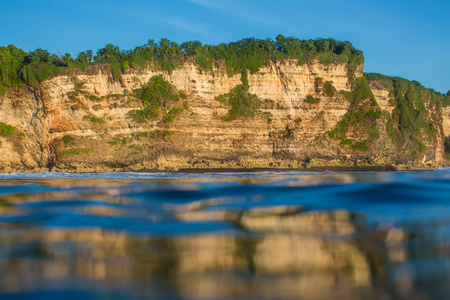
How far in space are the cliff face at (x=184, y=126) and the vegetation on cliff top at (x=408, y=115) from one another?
310 inches

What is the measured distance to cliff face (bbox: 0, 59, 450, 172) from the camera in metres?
28.0

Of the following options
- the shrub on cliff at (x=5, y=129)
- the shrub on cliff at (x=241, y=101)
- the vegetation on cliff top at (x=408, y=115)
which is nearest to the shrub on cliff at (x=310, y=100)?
the shrub on cliff at (x=241, y=101)

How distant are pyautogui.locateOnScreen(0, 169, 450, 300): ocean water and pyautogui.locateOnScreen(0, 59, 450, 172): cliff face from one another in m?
20.8

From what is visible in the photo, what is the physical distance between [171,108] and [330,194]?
21658 millimetres

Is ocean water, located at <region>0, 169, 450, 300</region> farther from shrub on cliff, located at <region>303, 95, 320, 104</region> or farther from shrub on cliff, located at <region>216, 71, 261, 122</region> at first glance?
shrub on cliff, located at <region>303, 95, 320, 104</region>

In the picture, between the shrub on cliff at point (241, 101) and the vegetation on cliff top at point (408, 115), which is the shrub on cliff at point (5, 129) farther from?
the vegetation on cliff top at point (408, 115)

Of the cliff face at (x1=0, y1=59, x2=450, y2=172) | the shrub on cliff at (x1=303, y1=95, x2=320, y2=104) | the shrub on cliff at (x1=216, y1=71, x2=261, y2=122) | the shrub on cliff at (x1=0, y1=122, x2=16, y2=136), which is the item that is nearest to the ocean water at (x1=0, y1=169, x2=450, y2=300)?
the cliff face at (x1=0, y1=59, x2=450, y2=172)

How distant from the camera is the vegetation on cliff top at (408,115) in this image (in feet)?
129

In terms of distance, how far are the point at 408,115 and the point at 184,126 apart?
82.2 ft

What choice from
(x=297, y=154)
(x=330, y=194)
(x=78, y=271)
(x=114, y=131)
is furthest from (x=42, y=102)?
(x=78, y=271)

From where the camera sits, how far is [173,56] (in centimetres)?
3031

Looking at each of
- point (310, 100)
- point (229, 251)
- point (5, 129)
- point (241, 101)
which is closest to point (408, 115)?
point (310, 100)

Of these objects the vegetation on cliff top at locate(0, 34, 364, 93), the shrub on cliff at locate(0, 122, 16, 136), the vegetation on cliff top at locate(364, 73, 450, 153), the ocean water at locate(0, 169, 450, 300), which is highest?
the vegetation on cliff top at locate(0, 34, 364, 93)

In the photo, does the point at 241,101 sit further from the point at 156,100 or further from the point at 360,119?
the point at 360,119
